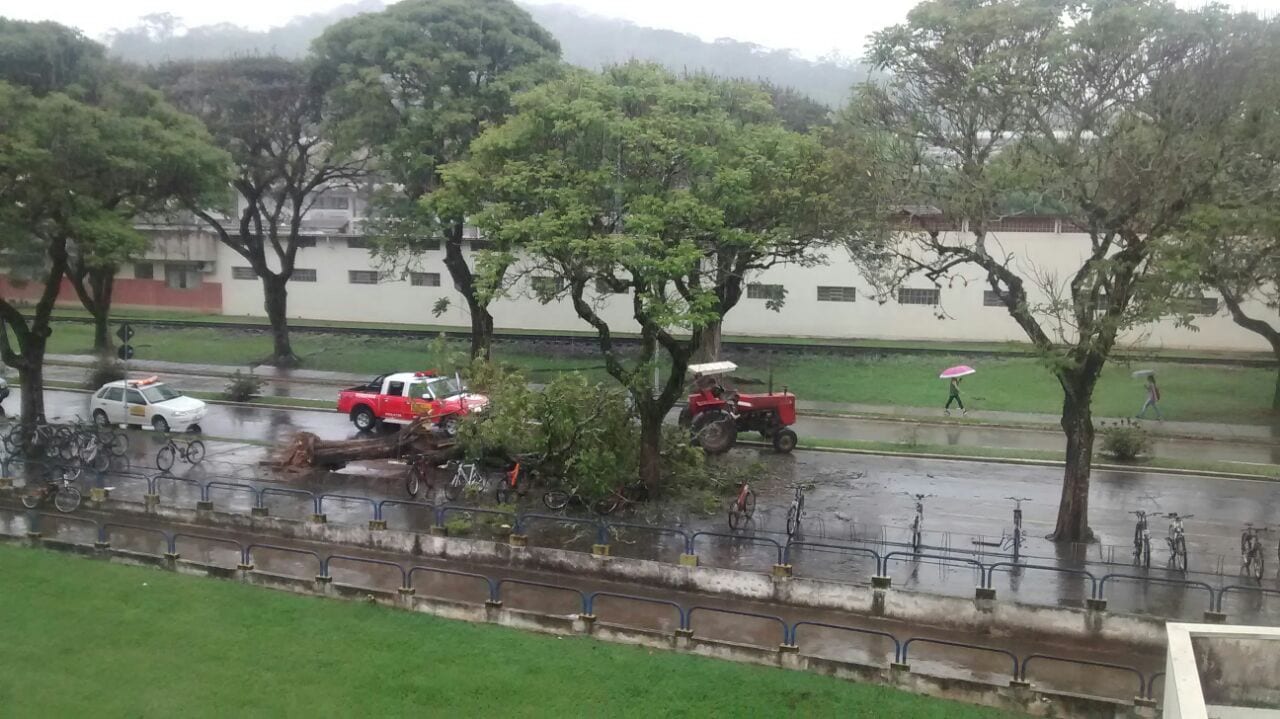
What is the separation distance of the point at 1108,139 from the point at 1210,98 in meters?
1.51

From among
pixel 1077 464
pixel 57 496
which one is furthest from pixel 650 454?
pixel 57 496

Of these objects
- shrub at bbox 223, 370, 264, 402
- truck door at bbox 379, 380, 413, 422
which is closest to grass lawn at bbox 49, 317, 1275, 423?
truck door at bbox 379, 380, 413, 422

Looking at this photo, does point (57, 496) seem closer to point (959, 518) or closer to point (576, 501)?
point (576, 501)

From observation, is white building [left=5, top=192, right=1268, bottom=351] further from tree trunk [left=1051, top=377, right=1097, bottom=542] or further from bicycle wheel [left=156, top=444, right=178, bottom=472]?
tree trunk [left=1051, top=377, right=1097, bottom=542]

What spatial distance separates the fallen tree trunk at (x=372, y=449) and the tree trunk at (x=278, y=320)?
18.8 metres

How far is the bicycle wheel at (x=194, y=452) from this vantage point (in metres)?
23.0

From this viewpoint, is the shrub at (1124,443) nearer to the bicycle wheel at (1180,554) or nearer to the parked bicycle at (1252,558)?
the parked bicycle at (1252,558)

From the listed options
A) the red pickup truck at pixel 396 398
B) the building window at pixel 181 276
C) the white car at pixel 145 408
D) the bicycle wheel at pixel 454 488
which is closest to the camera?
the bicycle wheel at pixel 454 488

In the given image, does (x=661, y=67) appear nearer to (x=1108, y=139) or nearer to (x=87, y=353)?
(x=1108, y=139)

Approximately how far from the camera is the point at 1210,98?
15.5m

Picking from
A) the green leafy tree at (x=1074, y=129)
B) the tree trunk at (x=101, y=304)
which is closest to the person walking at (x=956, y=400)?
the green leafy tree at (x=1074, y=129)

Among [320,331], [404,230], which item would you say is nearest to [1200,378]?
[404,230]

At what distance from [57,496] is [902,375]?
25350 mm

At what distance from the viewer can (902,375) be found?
34.6 metres
